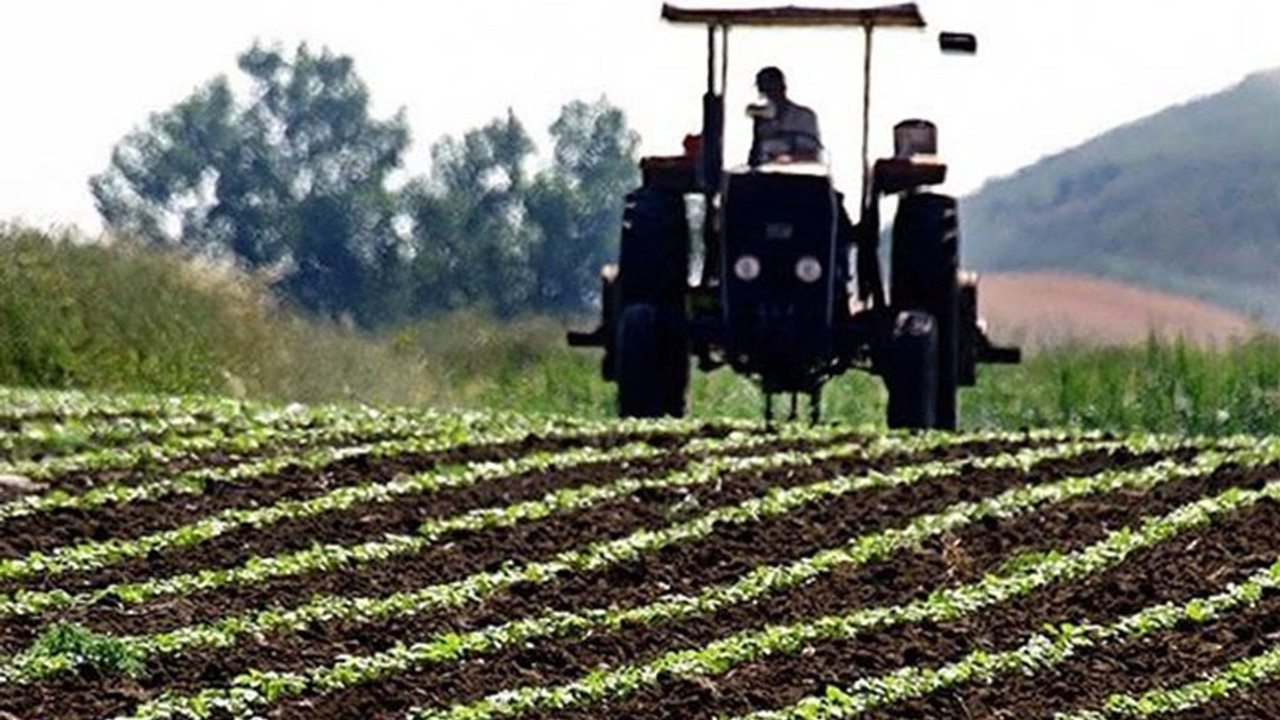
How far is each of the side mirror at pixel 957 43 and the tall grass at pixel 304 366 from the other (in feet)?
16.3

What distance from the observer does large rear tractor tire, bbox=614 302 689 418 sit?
64.5 feet

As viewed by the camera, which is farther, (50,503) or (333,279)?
(333,279)

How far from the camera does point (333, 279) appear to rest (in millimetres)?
47750

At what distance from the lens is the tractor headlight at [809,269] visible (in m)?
19.3

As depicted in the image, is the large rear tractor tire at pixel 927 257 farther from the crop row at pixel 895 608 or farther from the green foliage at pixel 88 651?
the green foliage at pixel 88 651

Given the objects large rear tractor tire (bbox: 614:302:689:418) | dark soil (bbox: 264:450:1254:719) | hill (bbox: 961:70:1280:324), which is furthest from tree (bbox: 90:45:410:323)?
dark soil (bbox: 264:450:1254:719)

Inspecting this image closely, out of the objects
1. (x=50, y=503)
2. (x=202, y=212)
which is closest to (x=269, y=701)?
(x=50, y=503)

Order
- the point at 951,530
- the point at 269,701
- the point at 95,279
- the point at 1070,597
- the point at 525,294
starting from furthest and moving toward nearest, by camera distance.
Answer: the point at 525,294
the point at 95,279
the point at 951,530
the point at 1070,597
the point at 269,701

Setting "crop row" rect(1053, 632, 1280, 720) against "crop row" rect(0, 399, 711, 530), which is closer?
"crop row" rect(1053, 632, 1280, 720)

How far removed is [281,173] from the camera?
169ft

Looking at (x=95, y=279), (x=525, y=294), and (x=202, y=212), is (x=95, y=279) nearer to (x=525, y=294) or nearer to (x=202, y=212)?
(x=525, y=294)

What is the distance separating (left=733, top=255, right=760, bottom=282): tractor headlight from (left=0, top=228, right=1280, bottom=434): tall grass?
5.03m

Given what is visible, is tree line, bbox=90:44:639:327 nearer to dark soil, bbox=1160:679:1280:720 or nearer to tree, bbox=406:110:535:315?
tree, bbox=406:110:535:315

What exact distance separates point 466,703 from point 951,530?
4048 millimetres
